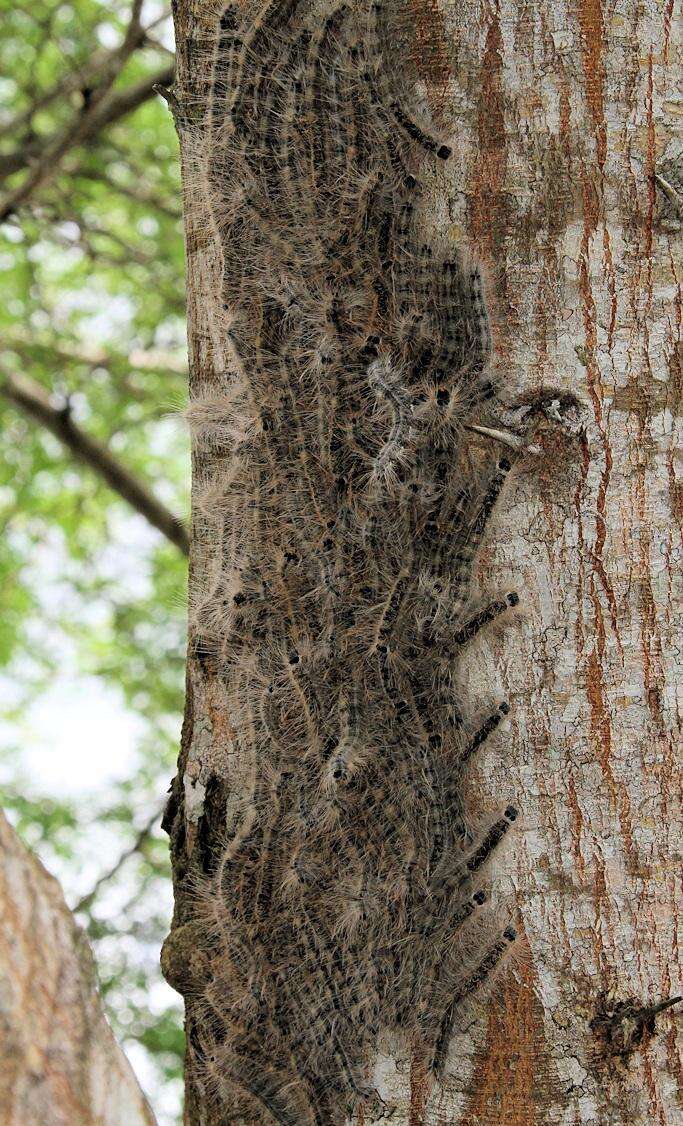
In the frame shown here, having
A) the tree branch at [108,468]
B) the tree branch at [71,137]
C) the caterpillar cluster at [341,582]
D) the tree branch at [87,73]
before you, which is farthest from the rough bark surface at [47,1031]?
the tree branch at [108,468]

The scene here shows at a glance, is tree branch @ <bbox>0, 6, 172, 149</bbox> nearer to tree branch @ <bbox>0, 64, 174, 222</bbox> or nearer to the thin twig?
tree branch @ <bbox>0, 64, 174, 222</bbox>

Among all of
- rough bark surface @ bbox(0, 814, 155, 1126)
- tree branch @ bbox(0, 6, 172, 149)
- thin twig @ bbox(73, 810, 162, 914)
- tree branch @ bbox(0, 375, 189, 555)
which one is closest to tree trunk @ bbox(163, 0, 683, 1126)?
rough bark surface @ bbox(0, 814, 155, 1126)

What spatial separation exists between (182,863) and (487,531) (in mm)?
647

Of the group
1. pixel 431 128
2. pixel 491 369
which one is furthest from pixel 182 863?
pixel 431 128

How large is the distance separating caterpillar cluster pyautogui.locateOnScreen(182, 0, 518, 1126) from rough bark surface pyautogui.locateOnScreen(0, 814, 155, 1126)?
0.43 meters

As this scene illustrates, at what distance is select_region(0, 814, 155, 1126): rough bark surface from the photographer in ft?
5.96

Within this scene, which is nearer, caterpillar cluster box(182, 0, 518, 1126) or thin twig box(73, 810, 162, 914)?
caterpillar cluster box(182, 0, 518, 1126)

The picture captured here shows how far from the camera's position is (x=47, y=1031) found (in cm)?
186

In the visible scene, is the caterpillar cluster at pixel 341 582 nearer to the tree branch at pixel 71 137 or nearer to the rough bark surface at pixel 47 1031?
the rough bark surface at pixel 47 1031

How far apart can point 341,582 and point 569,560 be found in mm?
299

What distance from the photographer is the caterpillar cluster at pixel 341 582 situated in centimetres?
141

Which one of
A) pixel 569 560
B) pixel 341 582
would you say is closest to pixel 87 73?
pixel 341 582

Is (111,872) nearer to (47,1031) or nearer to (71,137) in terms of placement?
→ (47,1031)

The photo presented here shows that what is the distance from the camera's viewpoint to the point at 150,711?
595 centimetres
